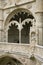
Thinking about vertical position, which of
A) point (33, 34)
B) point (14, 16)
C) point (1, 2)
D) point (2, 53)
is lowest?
point (2, 53)

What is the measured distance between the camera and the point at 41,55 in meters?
10.9

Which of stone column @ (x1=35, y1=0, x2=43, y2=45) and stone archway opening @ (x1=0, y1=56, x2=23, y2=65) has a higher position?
stone column @ (x1=35, y1=0, x2=43, y2=45)

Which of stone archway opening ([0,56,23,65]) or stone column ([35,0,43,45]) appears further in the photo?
stone archway opening ([0,56,23,65])

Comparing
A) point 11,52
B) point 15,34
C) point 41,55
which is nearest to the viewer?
point 41,55

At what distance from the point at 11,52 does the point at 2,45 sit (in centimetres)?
118

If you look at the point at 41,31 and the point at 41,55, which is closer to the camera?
the point at 41,55

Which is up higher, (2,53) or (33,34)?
(33,34)

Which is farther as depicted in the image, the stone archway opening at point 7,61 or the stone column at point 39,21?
the stone archway opening at point 7,61

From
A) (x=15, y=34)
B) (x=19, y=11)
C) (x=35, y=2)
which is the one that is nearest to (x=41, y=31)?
(x=35, y=2)

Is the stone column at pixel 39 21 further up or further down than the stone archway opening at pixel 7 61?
further up

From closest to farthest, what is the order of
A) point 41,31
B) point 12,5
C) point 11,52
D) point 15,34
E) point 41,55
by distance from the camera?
point 41,55
point 41,31
point 11,52
point 12,5
point 15,34

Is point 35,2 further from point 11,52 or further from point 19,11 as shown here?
point 11,52

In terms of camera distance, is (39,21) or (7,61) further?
(7,61)

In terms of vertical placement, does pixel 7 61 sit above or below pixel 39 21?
below
